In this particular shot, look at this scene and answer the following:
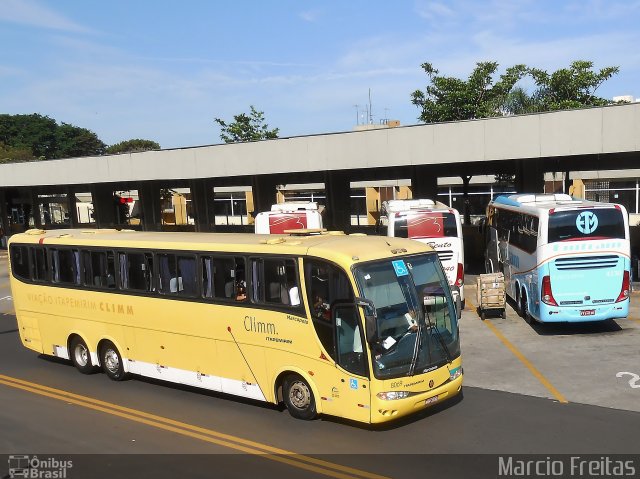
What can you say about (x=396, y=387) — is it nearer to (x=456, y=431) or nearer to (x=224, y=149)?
(x=456, y=431)

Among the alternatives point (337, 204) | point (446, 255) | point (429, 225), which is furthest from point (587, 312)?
point (337, 204)

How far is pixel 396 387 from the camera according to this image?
367 inches

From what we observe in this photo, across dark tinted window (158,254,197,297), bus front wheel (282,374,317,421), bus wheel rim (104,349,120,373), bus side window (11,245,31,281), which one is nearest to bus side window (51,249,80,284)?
bus side window (11,245,31,281)

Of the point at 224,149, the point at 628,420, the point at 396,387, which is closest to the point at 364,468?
the point at 396,387

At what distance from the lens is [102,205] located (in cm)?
4016

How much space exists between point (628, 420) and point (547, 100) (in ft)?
112

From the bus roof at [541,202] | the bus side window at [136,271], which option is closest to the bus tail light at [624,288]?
the bus roof at [541,202]

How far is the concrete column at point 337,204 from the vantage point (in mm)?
32969

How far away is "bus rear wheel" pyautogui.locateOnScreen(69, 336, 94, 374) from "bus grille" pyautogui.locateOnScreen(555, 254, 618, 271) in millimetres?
11456

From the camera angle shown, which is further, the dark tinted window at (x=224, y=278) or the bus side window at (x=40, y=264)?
the bus side window at (x=40, y=264)

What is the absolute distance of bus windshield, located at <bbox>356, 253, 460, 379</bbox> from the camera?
9359mm

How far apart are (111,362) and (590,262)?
1159 cm

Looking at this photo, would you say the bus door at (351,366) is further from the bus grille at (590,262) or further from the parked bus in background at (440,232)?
the parked bus in background at (440,232)

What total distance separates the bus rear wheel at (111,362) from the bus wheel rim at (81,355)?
624 mm
